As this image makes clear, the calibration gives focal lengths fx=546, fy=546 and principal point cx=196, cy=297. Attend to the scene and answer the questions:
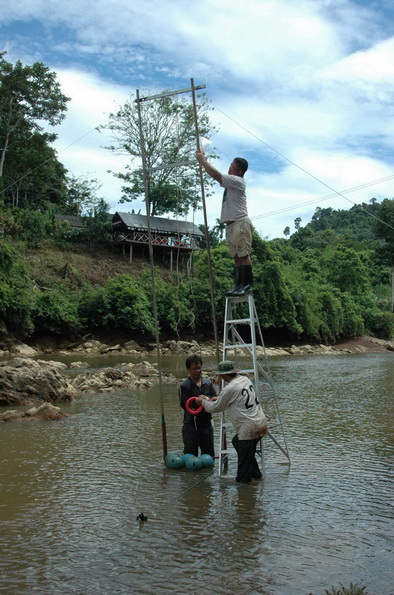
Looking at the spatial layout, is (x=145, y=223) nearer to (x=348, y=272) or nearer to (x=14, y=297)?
(x=14, y=297)

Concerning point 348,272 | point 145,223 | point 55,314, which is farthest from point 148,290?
point 348,272

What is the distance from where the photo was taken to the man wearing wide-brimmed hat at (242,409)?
696 centimetres

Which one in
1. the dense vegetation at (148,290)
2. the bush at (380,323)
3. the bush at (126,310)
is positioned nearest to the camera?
the dense vegetation at (148,290)

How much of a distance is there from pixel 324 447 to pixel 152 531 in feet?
16.1

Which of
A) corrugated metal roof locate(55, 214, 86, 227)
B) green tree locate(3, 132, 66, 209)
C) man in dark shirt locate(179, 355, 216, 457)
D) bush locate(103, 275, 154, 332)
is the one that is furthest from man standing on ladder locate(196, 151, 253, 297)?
corrugated metal roof locate(55, 214, 86, 227)

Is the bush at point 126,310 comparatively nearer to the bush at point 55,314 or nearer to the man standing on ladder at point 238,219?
the bush at point 55,314

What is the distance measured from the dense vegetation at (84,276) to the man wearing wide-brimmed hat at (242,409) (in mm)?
24196

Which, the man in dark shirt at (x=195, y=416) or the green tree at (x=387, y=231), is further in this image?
the green tree at (x=387, y=231)

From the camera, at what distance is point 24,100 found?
149ft

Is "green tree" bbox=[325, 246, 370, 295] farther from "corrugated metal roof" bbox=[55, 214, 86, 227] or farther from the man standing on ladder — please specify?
the man standing on ladder

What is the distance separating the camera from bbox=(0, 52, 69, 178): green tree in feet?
144

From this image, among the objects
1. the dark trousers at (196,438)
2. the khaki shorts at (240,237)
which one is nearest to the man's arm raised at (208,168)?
the khaki shorts at (240,237)

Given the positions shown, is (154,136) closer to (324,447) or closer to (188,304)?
(188,304)

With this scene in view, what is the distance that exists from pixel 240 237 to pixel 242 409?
2298 millimetres
